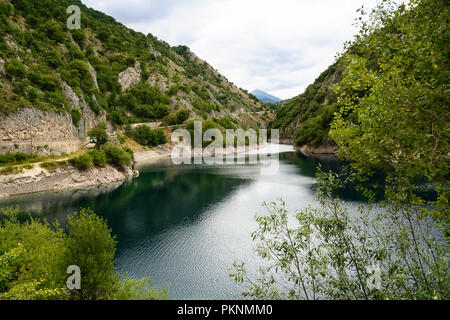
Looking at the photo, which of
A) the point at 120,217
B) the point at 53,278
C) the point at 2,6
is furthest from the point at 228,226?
the point at 2,6

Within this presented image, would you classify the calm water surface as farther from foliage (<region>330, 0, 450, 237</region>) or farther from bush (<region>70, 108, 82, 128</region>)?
bush (<region>70, 108, 82, 128</region>)

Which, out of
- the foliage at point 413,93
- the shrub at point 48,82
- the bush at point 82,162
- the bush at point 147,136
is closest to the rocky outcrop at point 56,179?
the bush at point 82,162

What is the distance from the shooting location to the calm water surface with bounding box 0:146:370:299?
15312mm

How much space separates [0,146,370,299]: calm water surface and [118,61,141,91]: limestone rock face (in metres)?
65.6

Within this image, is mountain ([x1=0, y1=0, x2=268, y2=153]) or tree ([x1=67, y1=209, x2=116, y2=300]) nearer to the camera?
tree ([x1=67, y1=209, x2=116, y2=300])

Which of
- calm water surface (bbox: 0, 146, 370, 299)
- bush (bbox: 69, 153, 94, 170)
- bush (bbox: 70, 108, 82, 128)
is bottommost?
calm water surface (bbox: 0, 146, 370, 299)

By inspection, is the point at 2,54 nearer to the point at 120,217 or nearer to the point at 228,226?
the point at 120,217

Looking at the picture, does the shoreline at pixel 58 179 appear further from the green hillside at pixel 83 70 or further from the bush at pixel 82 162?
the green hillside at pixel 83 70

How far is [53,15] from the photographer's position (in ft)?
265

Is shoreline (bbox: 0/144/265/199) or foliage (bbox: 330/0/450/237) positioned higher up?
foliage (bbox: 330/0/450/237)

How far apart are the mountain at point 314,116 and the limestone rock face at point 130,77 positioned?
243ft

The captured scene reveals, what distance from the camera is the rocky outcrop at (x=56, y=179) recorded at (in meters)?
32.4

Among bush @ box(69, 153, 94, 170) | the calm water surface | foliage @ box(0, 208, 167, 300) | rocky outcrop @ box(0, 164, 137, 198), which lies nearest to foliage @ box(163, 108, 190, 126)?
the calm water surface

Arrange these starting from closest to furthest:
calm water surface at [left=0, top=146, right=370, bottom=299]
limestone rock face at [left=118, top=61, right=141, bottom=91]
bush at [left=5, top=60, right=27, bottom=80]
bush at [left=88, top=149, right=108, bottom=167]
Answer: calm water surface at [left=0, top=146, right=370, bottom=299], bush at [left=5, top=60, right=27, bottom=80], bush at [left=88, top=149, right=108, bottom=167], limestone rock face at [left=118, top=61, right=141, bottom=91]
